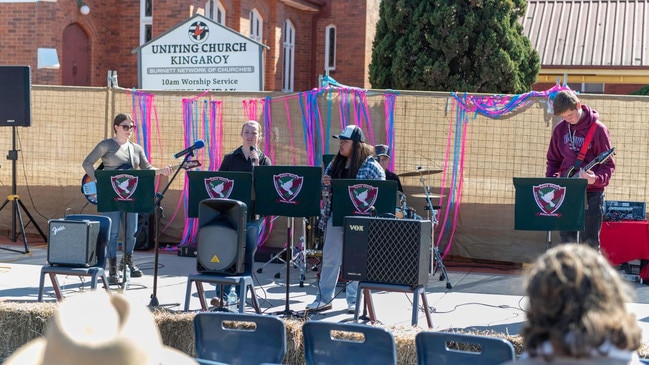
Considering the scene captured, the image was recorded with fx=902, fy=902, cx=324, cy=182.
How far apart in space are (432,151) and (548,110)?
147 centimetres

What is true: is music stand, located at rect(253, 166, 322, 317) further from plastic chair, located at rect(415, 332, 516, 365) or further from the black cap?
plastic chair, located at rect(415, 332, 516, 365)

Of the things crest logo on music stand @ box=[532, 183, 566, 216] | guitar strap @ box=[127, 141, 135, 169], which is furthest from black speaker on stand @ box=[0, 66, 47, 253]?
crest logo on music stand @ box=[532, 183, 566, 216]

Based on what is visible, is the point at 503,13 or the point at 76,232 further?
the point at 503,13

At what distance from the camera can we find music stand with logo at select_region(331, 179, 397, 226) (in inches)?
301

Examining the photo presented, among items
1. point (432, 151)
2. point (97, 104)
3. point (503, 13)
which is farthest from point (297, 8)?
point (432, 151)

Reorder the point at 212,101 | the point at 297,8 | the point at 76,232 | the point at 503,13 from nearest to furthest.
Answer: the point at 76,232
the point at 212,101
the point at 503,13
the point at 297,8

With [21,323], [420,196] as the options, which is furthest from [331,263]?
[21,323]

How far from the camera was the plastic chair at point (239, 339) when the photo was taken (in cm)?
523

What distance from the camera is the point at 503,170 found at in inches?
433

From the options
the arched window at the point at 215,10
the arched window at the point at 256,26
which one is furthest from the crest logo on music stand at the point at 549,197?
the arched window at the point at 256,26

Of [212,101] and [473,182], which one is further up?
[212,101]

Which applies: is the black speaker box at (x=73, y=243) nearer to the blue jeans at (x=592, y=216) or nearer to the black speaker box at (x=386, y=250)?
the black speaker box at (x=386, y=250)

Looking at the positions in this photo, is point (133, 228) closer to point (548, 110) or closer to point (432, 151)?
point (432, 151)

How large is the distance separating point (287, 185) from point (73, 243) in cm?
199
